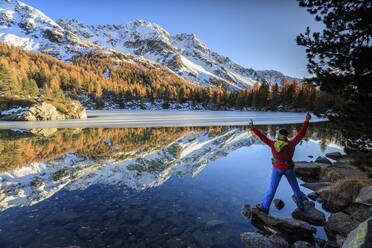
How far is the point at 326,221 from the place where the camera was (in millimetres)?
5309

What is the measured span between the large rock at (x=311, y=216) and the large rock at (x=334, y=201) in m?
1.07

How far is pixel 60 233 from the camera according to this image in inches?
189

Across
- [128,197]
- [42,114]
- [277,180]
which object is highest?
[277,180]

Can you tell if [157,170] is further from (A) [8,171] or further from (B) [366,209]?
(B) [366,209]

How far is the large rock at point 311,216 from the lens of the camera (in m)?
5.50

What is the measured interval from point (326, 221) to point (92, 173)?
10.1 meters

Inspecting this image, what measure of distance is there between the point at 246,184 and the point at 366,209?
405 cm

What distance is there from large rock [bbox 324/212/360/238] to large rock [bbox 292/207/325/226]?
9.9 inches

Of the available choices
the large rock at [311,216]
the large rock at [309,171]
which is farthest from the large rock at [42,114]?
the large rock at [311,216]

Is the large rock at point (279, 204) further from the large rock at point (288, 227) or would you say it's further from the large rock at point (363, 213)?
the large rock at point (363, 213)

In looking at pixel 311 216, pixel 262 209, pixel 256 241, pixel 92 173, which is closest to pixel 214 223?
pixel 256 241

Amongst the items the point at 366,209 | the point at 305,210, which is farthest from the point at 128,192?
the point at 366,209

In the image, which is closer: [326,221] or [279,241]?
[279,241]

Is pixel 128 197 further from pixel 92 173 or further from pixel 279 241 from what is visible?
pixel 279 241
